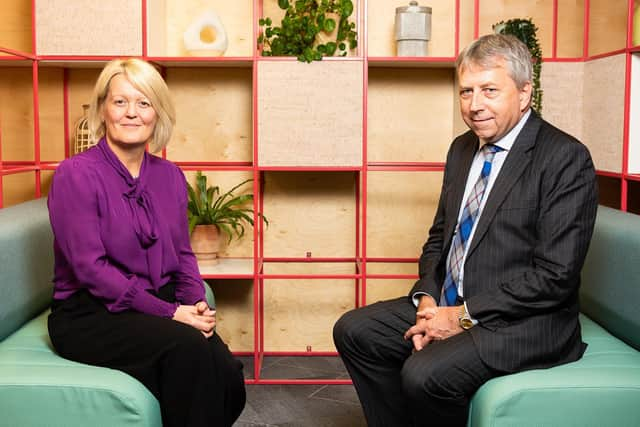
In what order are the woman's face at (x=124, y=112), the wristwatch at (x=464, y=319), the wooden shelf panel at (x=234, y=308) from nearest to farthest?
the wristwatch at (x=464, y=319) < the woman's face at (x=124, y=112) < the wooden shelf panel at (x=234, y=308)

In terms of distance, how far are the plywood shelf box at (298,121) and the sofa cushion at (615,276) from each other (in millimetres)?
826

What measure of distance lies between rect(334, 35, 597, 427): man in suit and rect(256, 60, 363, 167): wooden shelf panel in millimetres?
916

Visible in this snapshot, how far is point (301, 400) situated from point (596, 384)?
5.07 feet

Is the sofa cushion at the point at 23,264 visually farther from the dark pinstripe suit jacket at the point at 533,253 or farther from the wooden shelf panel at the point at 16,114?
the dark pinstripe suit jacket at the point at 533,253

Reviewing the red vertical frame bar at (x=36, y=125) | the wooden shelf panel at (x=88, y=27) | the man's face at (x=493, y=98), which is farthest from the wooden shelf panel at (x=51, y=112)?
the man's face at (x=493, y=98)

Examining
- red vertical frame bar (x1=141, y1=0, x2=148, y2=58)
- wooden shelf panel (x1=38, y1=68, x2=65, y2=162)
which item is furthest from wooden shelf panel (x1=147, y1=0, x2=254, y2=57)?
wooden shelf panel (x1=38, y1=68, x2=65, y2=162)

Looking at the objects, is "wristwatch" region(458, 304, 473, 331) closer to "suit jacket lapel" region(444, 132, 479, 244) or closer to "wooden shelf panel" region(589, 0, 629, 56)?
"suit jacket lapel" region(444, 132, 479, 244)

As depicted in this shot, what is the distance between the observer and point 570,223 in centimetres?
214

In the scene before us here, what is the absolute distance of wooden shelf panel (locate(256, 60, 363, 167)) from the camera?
333 centimetres

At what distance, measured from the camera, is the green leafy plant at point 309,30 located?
3.47m

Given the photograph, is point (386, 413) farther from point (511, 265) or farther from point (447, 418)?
point (511, 265)

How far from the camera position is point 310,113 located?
11.0 ft

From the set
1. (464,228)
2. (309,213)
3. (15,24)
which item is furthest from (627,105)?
(15,24)

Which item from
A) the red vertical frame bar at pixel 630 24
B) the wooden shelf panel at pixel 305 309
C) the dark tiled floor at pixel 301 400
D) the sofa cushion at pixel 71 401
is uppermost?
the red vertical frame bar at pixel 630 24
